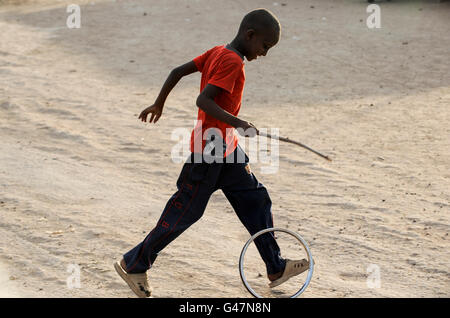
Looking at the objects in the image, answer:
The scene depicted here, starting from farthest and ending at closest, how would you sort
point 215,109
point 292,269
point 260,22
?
point 292,269 < point 260,22 < point 215,109

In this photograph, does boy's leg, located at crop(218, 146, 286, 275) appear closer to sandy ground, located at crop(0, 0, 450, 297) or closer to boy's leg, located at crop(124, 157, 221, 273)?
boy's leg, located at crop(124, 157, 221, 273)

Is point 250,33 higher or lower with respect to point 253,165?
higher

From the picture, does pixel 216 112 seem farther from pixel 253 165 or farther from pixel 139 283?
pixel 253 165

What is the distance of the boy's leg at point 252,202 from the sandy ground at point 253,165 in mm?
265

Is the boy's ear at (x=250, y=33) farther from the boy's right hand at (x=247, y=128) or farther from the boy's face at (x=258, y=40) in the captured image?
the boy's right hand at (x=247, y=128)

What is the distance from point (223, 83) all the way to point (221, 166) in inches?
18.2

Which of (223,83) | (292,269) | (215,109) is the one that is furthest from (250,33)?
(292,269)

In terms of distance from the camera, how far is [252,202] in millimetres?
3514

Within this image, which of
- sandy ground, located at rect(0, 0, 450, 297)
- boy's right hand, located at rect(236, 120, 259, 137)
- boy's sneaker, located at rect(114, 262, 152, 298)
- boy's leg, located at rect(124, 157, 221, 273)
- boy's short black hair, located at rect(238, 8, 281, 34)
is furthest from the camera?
sandy ground, located at rect(0, 0, 450, 297)

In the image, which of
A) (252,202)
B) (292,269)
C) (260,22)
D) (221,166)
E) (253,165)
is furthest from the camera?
(253,165)

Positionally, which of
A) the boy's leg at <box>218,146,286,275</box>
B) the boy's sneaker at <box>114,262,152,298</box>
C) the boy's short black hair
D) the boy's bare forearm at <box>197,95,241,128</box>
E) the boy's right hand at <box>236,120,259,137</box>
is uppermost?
the boy's short black hair

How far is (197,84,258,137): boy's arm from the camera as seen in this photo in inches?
124

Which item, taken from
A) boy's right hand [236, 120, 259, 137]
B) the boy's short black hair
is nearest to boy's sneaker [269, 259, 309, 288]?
boy's right hand [236, 120, 259, 137]

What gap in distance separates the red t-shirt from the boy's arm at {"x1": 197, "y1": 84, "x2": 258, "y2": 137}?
4 centimetres
